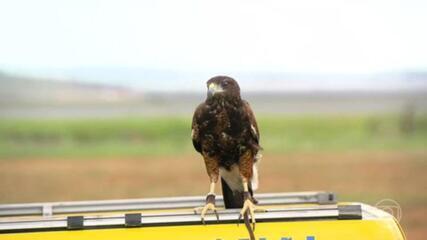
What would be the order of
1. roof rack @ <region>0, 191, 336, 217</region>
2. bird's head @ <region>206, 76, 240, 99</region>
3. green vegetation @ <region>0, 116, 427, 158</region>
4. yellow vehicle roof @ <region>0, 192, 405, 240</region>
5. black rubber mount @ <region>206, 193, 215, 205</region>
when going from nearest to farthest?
yellow vehicle roof @ <region>0, 192, 405, 240</region>, black rubber mount @ <region>206, 193, 215, 205</region>, bird's head @ <region>206, 76, 240, 99</region>, roof rack @ <region>0, 191, 336, 217</region>, green vegetation @ <region>0, 116, 427, 158</region>

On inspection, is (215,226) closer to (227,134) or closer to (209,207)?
(209,207)

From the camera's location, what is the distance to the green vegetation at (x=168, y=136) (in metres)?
21.1

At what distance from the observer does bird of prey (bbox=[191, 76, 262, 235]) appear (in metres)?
4.50

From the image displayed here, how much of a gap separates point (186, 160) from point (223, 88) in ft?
49.4

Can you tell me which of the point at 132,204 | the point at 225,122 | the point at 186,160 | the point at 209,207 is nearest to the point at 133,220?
the point at 209,207

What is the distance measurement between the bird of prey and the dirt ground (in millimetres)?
6836

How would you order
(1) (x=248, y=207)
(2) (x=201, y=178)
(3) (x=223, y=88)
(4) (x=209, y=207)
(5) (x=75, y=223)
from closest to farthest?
(5) (x=75, y=223) → (1) (x=248, y=207) → (4) (x=209, y=207) → (3) (x=223, y=88) → (2) (x=201, y=178)

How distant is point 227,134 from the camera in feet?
14.9

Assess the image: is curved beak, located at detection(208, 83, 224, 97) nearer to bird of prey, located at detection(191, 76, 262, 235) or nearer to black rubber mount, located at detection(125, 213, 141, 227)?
bird of prey, located at detection(191, 76, 262, 235)

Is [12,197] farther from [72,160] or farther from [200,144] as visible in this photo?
[200,144]

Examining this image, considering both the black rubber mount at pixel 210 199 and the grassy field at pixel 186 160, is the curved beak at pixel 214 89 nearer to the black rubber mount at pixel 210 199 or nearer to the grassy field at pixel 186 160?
the black rubber mount at pixel 210 199

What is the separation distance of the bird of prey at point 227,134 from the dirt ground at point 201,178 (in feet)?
22.4

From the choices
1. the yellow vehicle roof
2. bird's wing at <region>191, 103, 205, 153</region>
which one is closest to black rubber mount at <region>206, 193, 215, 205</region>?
the yellow vehicle roof

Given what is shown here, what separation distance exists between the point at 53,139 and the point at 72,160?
2994 mm
